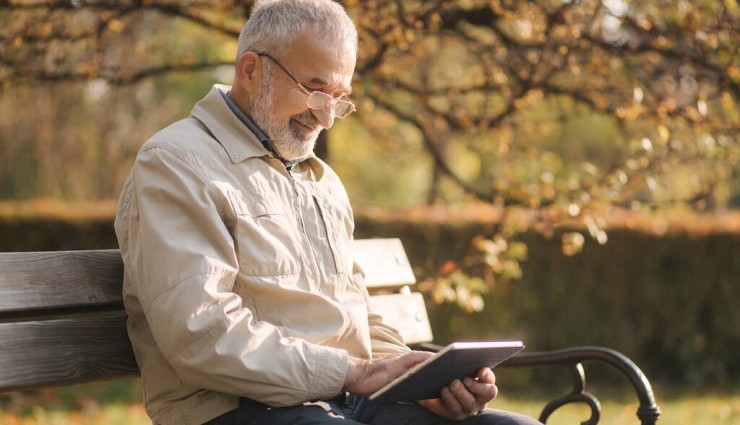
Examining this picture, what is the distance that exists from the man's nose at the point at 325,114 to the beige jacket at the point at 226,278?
0.19 meters

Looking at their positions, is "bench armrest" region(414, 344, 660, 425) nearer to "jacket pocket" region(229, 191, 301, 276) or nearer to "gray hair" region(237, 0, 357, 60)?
"jacket pocket" region(229, 191, 301, 276)

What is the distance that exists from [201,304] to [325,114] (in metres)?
0.79

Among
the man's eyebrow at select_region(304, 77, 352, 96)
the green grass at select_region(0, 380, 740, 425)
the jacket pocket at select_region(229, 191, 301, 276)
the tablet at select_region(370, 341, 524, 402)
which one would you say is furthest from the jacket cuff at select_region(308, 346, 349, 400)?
the green grass at select_region(0, 380, 740, 425)

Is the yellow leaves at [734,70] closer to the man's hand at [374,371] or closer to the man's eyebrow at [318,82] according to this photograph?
the man's eyebrow at [318,82]

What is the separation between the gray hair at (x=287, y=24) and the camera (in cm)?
304

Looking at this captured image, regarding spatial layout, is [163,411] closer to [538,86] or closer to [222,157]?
[222,157]

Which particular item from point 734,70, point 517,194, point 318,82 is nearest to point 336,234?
point 318,82

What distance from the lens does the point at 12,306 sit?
2.77 m

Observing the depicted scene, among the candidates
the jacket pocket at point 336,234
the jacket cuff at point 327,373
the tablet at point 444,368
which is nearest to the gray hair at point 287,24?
the jacket pocket at point 336,234

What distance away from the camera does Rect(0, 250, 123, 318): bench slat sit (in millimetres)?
2787

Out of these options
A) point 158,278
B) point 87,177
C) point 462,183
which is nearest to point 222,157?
point 158,278

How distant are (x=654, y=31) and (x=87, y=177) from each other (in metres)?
11.3

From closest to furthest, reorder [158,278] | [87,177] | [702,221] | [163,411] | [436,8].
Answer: [158,278], [163,411], [436,8], [702,221], [87,177]

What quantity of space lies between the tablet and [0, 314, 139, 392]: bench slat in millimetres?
828
